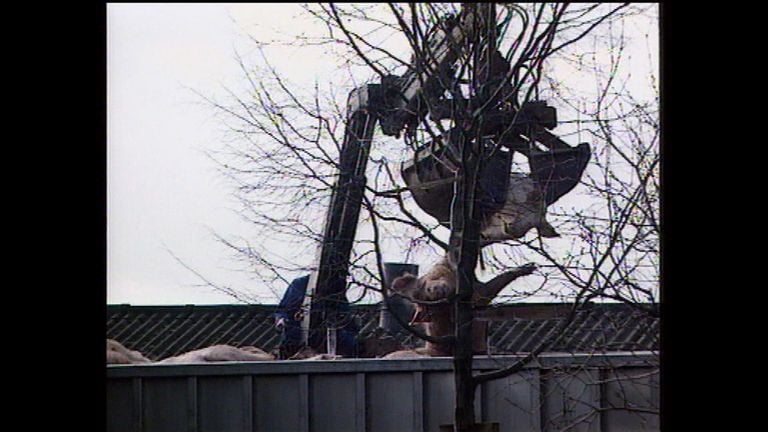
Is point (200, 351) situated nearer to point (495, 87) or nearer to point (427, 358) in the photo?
point (427, 358)

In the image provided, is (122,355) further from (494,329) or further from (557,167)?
(557,167)

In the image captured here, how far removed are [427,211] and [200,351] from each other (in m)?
0.48

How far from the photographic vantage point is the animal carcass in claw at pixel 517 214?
158cm

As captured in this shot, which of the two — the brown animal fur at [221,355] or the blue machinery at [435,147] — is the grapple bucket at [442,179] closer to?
the blue machinery at [435,147]

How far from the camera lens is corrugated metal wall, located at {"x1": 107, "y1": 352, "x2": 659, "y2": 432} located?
5.13 feet

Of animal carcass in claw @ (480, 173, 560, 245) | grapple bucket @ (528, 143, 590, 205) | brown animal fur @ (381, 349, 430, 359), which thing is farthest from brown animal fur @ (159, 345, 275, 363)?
grapple bucket @ (528, 143, 590, 205)

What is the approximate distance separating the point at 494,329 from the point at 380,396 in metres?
0.24

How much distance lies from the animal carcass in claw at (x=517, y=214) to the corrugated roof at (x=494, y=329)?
132 millimetres

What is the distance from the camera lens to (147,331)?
1.49 metres

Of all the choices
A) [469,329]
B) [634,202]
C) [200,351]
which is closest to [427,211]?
[469,329]

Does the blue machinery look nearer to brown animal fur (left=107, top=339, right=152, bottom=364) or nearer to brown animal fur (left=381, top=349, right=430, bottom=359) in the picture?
brown animal fur (left=381, top=349, right=430, bottom=359)

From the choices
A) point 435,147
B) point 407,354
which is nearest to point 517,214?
point 435,147

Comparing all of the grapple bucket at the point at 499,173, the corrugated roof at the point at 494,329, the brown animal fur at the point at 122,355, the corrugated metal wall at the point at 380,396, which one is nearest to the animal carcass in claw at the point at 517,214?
the grapple bucket at the point at 499,173

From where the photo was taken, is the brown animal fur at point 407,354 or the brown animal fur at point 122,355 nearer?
the brown animal fur at point 122,355
